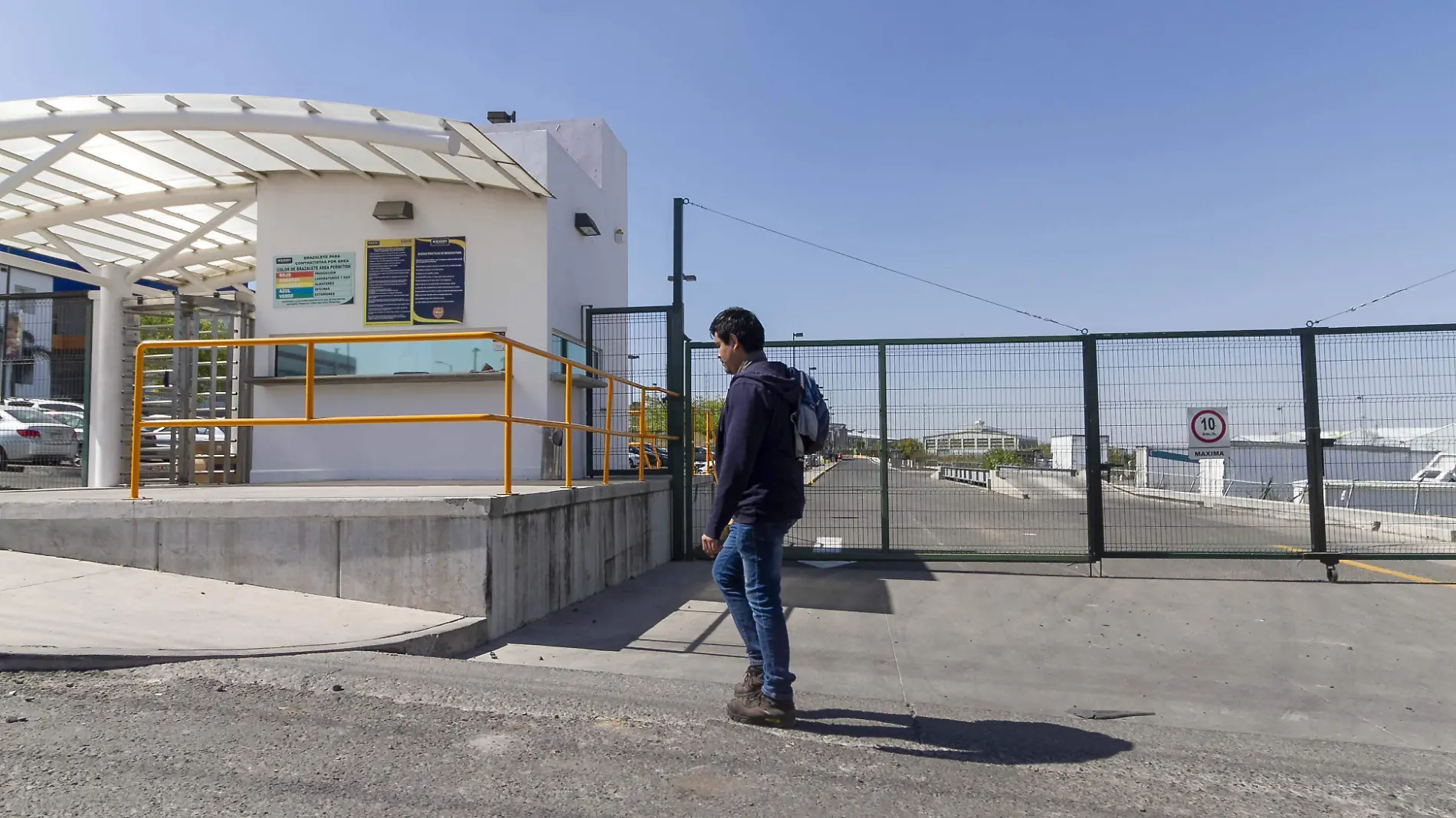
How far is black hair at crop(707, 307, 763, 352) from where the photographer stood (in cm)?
383

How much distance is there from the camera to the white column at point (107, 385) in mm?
9781

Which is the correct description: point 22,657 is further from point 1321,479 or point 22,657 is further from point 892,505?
point 1321,479

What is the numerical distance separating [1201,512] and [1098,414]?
1350 mm

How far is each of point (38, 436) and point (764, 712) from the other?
1072 cm

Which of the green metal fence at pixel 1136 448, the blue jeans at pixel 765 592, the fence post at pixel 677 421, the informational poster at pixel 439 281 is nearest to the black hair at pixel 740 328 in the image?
the blue jeans at pixel 765 592

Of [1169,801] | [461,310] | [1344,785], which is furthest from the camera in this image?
[461,310]

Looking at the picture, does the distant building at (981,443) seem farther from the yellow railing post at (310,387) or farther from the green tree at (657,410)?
the yellow railing post at (310,387)

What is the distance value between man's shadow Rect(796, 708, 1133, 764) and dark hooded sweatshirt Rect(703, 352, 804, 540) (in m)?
0.86

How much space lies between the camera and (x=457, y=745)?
317cm

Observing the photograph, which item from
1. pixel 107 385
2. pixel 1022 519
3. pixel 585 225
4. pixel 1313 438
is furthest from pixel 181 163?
pixel 1313 438

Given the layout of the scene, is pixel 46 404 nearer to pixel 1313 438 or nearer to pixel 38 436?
pixel 38 436

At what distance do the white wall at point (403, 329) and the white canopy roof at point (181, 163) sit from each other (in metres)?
0.24

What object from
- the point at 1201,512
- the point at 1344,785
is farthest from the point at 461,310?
the point at 1344,785

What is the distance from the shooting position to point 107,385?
990 cm
